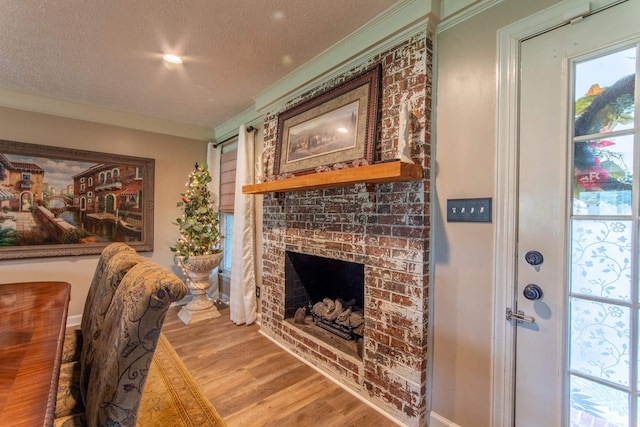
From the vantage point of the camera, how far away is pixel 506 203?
139 cm

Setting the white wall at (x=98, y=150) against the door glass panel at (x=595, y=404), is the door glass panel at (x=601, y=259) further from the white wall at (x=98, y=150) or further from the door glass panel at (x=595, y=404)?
the white wall at (x=98, y=150)

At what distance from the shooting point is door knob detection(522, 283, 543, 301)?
1306 millimetres

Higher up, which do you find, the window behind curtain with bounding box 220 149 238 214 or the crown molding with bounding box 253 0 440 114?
the crown molding with bounding box 253 0 440 114

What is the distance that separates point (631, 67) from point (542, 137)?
13.8 inches

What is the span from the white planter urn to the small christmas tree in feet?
0.34

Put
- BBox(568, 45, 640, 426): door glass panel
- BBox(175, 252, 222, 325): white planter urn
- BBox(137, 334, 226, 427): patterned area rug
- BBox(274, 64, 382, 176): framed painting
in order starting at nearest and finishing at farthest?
BBox(568, 45, 640, 426): door glass panel, BBox(137, 334, 226, 427): patterned area rug, BBox(274, 64, 382, 176): framed painting, BBox(175, 252, 222, 325): white planter urn

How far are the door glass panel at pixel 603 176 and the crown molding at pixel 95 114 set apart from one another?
4.01 meters

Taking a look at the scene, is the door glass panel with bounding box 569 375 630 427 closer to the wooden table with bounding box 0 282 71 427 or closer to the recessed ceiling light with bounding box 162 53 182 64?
the wooden table with bounding box 0 282 71 427

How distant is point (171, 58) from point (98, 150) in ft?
6.04

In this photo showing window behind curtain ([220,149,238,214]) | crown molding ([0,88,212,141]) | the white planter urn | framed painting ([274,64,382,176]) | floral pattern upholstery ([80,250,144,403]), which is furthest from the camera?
window behind curtain ([220,149,238,214])

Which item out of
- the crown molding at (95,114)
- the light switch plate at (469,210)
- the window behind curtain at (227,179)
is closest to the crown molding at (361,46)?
the light switch plate at (469,210)

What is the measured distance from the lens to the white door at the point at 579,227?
1.12 meters

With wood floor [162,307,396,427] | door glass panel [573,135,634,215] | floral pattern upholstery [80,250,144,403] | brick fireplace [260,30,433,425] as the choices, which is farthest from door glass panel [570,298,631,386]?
floral pattern upholstery [80,250,144,403]

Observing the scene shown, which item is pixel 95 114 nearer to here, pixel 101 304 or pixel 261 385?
pixel 101 304
